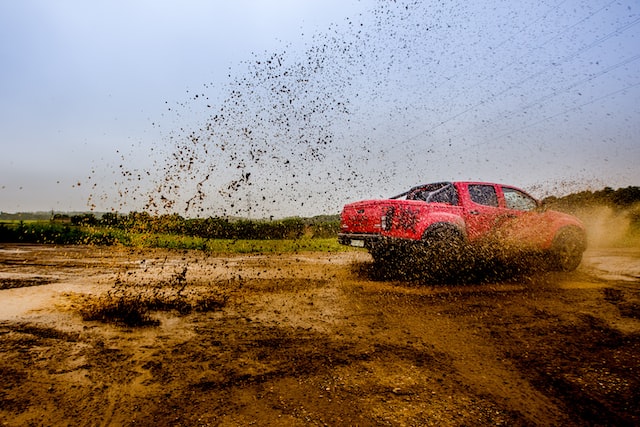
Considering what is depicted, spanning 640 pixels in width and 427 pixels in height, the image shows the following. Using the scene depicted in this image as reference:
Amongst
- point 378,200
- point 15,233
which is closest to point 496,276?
point 378,200

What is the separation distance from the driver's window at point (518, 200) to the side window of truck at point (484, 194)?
1.07ft

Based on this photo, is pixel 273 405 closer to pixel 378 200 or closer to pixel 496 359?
pixel 496 359

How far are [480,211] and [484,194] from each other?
0.59 meters

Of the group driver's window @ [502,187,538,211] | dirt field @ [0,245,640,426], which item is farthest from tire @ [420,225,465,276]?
driver's window @ [502,187,538,211]

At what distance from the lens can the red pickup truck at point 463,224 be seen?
6605 millimetres

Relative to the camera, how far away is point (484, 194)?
7523 mm

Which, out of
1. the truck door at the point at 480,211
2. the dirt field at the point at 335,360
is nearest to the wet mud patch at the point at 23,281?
the dirt field at the point at 335,360

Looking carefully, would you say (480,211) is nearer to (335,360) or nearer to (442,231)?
(442,231)

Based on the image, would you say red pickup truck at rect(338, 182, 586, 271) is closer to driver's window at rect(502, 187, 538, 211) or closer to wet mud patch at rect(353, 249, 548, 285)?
driver's window at rect(502, 187, 538, 211)

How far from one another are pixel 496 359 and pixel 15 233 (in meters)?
24.1

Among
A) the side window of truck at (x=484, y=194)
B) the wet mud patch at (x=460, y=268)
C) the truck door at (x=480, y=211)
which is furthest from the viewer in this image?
the side window of truck at (x=484, y=194)

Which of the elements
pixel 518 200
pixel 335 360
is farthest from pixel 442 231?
pixel 335 360

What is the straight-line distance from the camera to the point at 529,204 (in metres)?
7.95

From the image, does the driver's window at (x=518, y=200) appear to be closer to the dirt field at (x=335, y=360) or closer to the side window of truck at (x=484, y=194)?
the side window of truck at (x=484, y=194)
